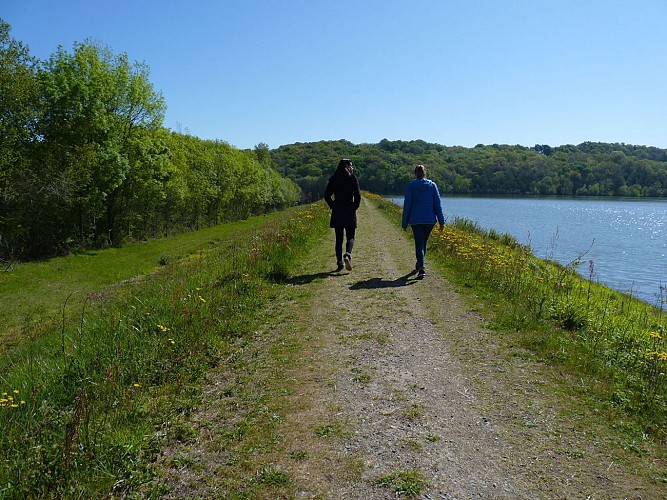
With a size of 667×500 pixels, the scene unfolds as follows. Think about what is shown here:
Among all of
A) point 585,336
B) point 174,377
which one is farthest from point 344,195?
point 174,377

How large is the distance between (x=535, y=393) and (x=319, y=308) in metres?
3.96

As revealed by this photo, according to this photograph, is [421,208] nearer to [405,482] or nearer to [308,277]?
[308,277]

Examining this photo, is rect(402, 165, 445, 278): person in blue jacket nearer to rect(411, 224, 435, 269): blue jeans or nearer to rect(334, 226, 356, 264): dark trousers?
rect(411, 224, 435, 269): blue jeans

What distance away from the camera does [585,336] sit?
682 centimetres

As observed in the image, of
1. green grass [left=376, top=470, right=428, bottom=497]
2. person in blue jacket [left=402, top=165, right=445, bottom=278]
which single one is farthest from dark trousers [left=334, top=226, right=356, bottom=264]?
green grass [left=376, top=470, right=428, bottom=497]

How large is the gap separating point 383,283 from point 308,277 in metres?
1.86

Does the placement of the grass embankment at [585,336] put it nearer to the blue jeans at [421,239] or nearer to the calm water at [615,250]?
the blue jeans at [421,239]

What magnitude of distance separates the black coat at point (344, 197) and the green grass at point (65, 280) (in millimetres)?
6377

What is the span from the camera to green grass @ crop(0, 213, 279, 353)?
14.7m

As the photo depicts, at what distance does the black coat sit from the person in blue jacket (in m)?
1.27

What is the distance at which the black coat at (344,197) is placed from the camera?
1040cm

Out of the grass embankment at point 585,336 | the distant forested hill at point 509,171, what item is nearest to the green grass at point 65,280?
the grass embankment at point 585,336

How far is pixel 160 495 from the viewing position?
3.23 metres

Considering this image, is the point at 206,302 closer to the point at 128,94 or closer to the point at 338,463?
the point at 338,463
